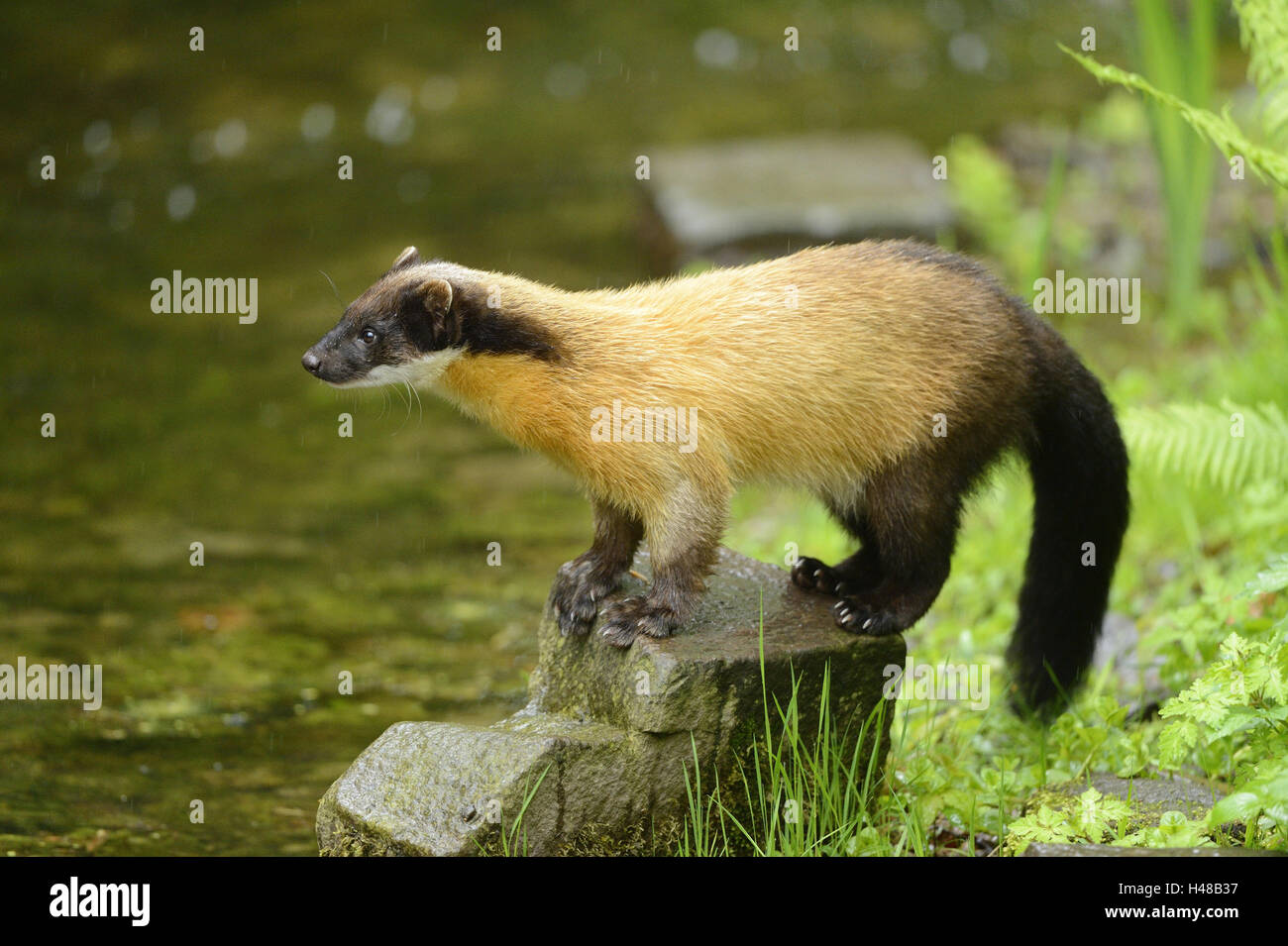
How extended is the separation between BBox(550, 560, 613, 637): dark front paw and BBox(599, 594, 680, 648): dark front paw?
0.53 feet

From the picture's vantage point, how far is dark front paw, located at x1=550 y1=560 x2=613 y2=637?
211 inches

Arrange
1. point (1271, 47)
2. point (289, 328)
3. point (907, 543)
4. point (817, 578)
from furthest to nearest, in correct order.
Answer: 1. point (289, 328)
2. point (1271, 47)
3. point (817, 578)
4. point (907, 543)

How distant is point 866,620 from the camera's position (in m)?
5.27

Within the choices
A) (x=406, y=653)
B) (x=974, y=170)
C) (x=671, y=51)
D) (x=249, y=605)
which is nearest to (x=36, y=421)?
(x=249, y=605)

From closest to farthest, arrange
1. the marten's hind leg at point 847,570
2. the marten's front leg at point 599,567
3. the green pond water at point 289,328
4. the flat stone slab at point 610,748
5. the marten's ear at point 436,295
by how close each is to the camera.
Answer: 1. the flat stone slab at point 610,748
2. the marten's ear at point 436,295
3. the marten's front leg at point 599,567
4. the marten's hind leg at point 847,570
5. the green pond water at point 289,328

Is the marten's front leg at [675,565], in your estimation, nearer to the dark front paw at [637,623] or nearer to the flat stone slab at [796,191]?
the dark front paw at [637,623]

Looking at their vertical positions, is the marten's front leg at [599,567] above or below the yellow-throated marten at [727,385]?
below

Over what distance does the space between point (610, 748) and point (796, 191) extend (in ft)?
26.3

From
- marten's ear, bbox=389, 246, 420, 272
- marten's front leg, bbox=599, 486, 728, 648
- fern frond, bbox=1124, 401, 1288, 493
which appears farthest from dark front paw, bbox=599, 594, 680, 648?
fern frond, bbox=1124, 401, 1288, 493

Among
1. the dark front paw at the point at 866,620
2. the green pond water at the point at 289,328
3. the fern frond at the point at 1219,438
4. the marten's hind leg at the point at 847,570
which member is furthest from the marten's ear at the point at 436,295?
the fern frond at the point at 1219,438

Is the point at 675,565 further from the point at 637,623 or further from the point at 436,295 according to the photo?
the point at 436,295

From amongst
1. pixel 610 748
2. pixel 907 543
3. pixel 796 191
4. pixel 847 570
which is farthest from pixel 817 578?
pixel 796 191

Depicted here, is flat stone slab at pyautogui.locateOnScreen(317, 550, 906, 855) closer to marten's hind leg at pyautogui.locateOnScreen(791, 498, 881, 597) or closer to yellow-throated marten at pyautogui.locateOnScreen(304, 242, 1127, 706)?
yellow-throated marten at pyautogui.locateOnScreen(304, 242, 1127, 706)

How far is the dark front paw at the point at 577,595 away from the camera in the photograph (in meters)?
5.36
